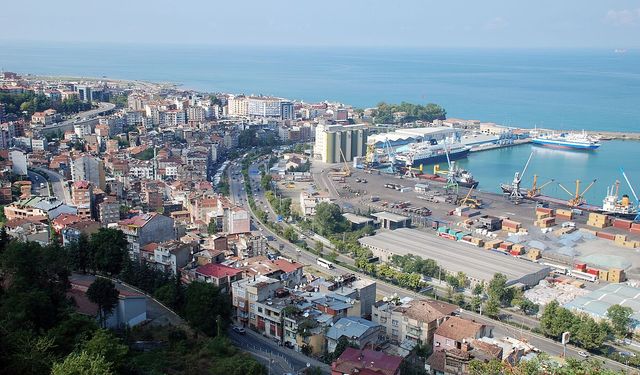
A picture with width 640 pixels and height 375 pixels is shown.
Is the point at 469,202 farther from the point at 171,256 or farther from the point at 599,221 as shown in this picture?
the point at 171,256

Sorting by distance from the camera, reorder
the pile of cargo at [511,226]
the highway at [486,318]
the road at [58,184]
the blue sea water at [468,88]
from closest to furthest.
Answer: the highway at [486,318] < the road at [58,184] < the pile of cargo at [511,226] < the blue sea water at [468,88]

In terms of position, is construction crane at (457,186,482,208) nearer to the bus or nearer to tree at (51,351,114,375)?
the bus

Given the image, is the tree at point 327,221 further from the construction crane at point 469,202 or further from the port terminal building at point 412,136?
the port terminal building at point 412,136

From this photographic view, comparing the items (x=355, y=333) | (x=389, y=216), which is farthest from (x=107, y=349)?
(x=389, y=216)

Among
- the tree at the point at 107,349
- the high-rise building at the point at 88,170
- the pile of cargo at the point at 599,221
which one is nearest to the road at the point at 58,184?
the high-rise building at the point at 88,170

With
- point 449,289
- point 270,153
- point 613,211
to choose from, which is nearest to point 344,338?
point 449,289

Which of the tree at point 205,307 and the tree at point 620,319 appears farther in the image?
the tree at point 620,319
